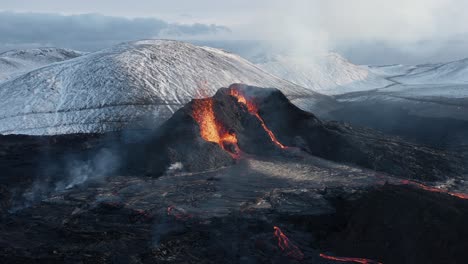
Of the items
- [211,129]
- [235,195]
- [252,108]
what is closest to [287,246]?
[235,195]

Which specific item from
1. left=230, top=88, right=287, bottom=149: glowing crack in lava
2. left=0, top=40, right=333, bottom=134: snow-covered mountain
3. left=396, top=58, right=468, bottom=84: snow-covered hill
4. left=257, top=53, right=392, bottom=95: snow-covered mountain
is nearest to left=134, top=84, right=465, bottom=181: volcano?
left=230, top=88, right=287, bottom=149: glowing crack in lava

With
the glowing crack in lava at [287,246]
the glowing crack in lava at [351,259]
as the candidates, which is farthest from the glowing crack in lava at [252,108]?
the glowing crack in lava at [351,259]

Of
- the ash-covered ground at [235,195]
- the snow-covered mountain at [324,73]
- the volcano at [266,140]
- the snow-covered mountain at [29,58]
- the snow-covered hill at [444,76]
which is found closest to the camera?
the ash-covered ground at [235,195]

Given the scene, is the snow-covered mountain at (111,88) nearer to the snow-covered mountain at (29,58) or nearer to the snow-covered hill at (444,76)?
the snow-covered mountain at (29,58)

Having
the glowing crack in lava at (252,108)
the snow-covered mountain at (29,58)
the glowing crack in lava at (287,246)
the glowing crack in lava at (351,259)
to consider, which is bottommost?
the snow-covered mountain at (29,58)

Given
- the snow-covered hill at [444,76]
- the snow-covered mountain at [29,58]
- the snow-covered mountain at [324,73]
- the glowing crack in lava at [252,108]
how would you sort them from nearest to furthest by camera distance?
the glowing crack in lava at [252,108], the snow-covered mountain at [29,58], the snow-covered mountain at [324,73], the snow-covered hill at [444,76]

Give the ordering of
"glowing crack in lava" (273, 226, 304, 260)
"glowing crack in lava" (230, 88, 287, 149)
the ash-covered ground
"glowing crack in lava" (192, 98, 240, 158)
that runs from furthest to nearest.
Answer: "glowing crack in lava" (230, 88, 287, 149) < "glowing crack in lava" (192, 98, 240, 158) < "glowing crack in lava" (273, 226, 304, 260) < the ash-covered ground

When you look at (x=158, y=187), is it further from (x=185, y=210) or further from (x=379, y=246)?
(x=379, y=246)

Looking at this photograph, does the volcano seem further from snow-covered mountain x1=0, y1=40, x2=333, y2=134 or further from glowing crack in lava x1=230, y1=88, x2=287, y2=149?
snow-covered mountain x1=0, y1=40, x2=333, y2=134
